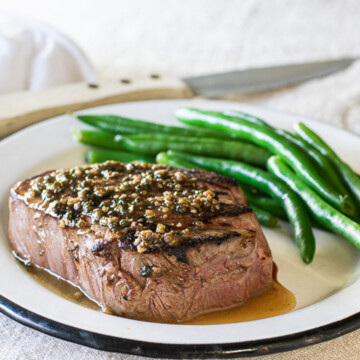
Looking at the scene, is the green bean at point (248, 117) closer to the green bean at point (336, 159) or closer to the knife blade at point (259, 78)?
the green bean at point (336, 159)

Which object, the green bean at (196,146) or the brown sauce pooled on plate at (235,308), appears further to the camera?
the green bean at (196,146)

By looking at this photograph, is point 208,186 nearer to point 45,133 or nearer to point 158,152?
point 158,152

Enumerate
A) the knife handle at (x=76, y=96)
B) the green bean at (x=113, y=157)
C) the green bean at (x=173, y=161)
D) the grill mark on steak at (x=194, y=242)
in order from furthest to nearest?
the knife handle at (x=76, y=96) → the green bean at (x=113, y=157) → the green bean at (x=173, y=161) → the grill mark on steak at (x=194, y=242)

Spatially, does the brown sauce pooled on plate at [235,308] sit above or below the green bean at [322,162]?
below

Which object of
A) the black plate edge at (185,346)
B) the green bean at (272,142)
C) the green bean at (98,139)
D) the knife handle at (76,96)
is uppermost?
the green bean at (272,142)

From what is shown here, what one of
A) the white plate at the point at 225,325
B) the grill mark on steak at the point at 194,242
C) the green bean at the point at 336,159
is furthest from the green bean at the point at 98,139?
the grill mark on steak at the point at 194,242

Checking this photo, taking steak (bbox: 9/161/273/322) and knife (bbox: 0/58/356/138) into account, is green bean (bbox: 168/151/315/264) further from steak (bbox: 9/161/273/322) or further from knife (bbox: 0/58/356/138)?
knife (bbox: 0/58/356/138)
